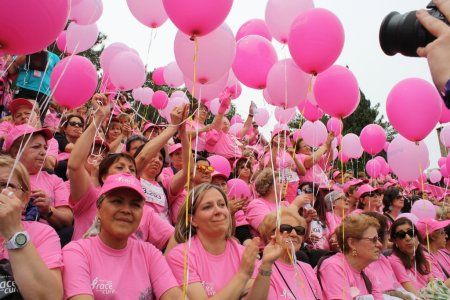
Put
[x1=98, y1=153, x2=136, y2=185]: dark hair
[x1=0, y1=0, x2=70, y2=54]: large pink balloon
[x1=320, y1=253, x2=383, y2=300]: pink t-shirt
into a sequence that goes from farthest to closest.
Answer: [x1=320, y1=253, x2=383, y2=300]: pink t-shirt, [x1=98, y1=153, x2=136, y2=185]: dark hair, [x1=0, y1=0, x2=70, y2=54]: large pink balloon

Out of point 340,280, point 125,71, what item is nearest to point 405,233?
point 340,280

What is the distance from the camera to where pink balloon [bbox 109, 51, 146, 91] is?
4.90 meters

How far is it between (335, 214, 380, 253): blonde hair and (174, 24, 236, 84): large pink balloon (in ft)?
5.75

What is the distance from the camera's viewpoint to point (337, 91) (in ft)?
14.2

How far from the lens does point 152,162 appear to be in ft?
12.0

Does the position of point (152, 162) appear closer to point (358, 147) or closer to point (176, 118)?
point (176, 118)

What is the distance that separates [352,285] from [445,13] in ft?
8.61

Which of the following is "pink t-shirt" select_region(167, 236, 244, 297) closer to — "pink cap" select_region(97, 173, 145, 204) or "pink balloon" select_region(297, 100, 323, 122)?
"pink cap" select_region(97, 173, 145, 204)

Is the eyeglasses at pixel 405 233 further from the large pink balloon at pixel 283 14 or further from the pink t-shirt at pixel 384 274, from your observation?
the large pink balloon at pixel 283 14

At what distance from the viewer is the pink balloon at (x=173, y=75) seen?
7.10 metres

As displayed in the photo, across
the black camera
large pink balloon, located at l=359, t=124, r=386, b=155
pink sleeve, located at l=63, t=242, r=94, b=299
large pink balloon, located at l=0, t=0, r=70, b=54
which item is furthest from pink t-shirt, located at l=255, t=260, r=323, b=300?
large pink balloon, located at l=359, t=124, r=386, b=155

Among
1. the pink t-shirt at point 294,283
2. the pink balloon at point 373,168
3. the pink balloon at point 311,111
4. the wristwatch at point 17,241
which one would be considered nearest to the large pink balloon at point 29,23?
the wristwatch at point 17,241

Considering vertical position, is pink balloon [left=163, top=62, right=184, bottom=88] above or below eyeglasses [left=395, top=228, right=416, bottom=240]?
above

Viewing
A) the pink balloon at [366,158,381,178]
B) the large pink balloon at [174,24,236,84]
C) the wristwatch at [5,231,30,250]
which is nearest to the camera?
the wristwatch at [5,231,30,250]
